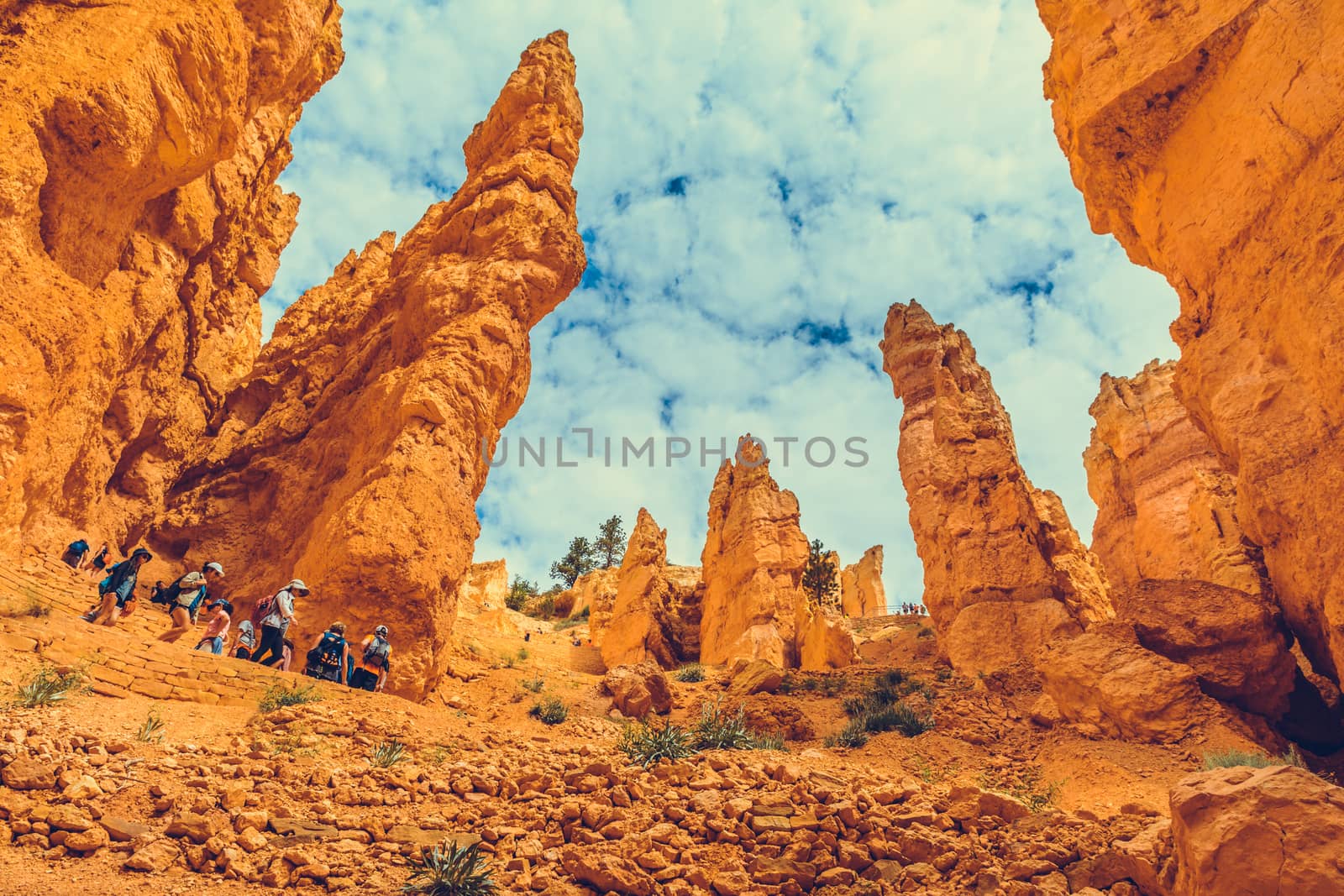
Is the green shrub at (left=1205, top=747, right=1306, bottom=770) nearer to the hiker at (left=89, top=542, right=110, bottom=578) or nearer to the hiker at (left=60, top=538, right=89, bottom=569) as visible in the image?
the hiker at (left=89, top=542, right=110, bottom=578)

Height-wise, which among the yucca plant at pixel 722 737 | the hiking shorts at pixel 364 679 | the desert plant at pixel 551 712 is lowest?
the yucca plant at pixel 722 737

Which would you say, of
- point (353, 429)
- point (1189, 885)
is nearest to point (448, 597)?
point (353, 429)

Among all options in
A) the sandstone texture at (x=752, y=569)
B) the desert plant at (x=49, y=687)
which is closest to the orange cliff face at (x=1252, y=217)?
the desert plant at (x=49, y=687)

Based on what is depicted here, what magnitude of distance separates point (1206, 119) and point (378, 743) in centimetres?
1464

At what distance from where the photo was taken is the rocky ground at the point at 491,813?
469 centimetres

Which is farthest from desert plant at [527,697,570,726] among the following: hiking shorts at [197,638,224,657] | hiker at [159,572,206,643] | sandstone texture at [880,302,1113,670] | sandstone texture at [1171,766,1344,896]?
sandstone texture at [880,302,1113,670]

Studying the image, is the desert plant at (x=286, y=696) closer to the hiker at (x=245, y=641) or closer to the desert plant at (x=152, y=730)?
the desert plant at (x=152, y=730)

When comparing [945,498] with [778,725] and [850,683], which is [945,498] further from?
[778,725]

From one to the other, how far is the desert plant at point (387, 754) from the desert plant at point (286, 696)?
1.55 m

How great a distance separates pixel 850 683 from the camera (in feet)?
56.6

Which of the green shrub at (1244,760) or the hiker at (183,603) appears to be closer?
the green shrub at (1244,760)

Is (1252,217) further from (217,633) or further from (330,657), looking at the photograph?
(217,633)

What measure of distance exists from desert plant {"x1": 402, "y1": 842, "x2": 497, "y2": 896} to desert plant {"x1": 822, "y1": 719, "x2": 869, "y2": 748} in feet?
27.6

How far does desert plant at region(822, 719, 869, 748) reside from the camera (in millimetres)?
11945
